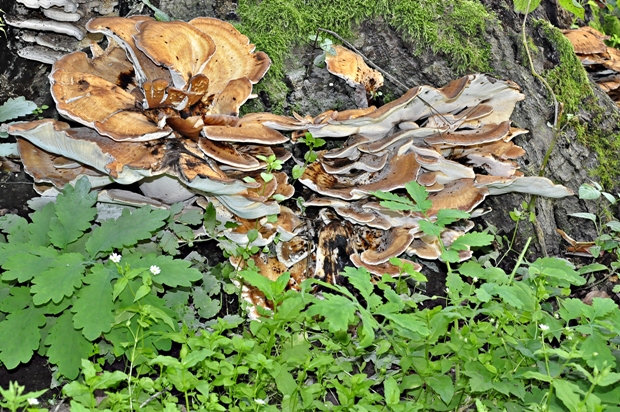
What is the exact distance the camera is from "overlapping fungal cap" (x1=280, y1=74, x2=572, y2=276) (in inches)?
158

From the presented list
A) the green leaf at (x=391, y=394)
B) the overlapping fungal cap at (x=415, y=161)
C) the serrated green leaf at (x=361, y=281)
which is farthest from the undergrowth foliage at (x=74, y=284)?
the overlapping fungal cap at (x=415, y=161)

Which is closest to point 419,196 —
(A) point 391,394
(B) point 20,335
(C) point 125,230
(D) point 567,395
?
(A) point 391,394

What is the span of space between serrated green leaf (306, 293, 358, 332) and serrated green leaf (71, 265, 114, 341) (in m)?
1.16

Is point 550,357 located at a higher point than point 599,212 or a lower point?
higher

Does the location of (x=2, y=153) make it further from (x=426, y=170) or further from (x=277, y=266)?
(x=426, y=170)

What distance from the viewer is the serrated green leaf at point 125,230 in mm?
3375

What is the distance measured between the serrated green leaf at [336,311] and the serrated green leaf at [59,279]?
137cm

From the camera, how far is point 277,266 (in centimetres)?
436

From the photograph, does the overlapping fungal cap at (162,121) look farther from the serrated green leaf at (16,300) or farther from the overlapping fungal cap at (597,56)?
the overlapping fungal cap at (597,56)

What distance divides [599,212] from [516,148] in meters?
1.65

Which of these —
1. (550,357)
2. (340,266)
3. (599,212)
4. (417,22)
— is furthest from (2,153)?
(599,212)

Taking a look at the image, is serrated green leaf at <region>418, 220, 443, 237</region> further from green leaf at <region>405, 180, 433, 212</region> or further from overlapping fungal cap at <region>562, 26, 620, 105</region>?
overlapping fungal cap at <region>562, 26, 620, 105</region>

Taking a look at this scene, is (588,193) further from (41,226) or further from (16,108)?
(16,108)

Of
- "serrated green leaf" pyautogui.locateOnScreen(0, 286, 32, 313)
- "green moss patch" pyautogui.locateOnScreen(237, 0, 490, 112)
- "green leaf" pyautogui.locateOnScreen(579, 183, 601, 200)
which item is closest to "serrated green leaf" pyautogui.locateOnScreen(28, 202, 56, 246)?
"serrated green leaf" pyautogui.locateOnScreen(0, 286, 32, 313)
